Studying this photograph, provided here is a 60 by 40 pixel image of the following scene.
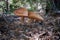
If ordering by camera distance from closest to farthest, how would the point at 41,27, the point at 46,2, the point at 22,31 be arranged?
the point at 22,31, the point at 41,27, the point at 46,2

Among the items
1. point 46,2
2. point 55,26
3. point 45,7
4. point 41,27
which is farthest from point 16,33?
point 45,7

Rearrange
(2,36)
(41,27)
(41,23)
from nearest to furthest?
(2,36)
(41,27)
(41,23)

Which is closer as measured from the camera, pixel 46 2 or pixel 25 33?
pixel 25 33

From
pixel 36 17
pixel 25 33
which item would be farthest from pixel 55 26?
pixel 25 33

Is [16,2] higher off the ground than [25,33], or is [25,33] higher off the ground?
[16,2]

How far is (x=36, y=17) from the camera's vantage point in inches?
129

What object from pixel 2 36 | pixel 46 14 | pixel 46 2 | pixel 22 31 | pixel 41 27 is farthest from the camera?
pixel 46 14

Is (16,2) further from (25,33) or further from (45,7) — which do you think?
(45,7)

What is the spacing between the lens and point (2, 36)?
271 centimetres

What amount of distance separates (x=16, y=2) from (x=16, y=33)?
79 centimetres

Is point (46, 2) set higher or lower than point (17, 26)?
higher

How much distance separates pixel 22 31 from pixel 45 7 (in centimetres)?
169

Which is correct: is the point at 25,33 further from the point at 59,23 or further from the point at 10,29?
the point at 59,23

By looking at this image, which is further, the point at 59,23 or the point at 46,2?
the point at 46,2
